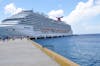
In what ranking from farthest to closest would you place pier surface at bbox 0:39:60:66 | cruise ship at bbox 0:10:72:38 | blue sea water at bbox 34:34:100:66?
1. cruise ship at bbox 0:10:72:38
2. blue sea water at bbox 34:34:100:66
3. pier surface at bbox 0:39:60:66

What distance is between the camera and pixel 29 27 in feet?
323

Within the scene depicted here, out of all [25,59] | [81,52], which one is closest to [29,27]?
[81,52]

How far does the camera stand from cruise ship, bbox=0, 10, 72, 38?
95.1 metres

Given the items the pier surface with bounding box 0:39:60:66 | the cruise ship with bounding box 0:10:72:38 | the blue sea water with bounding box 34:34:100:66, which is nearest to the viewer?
the pier surface with bounding box 0:39:60:66

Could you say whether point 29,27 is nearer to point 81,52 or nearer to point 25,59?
point 81,52

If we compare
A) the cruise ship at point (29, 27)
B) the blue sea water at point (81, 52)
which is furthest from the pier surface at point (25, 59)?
the cruise ship at point (29, 27)

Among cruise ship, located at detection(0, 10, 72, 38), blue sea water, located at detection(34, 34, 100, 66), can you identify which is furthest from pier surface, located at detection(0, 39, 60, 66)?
cruise ship, located at detection(0, 10, 72, 38)

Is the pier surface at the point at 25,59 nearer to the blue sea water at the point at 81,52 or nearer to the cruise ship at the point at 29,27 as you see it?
the blue sea water at the point at 81,52

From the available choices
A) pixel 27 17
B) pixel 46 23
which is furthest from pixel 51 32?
pixel 27 17

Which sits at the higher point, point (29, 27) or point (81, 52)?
point (29, 27)

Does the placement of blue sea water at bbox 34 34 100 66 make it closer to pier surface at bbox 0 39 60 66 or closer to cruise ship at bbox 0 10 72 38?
pier surface at bbox 0 39 60 66

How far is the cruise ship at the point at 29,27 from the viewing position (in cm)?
9506

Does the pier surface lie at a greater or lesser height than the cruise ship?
lesser

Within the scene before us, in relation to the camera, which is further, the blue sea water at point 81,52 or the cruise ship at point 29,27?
the cruise ship at point 29,27
